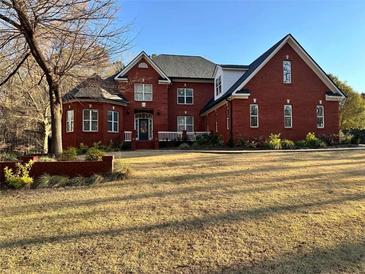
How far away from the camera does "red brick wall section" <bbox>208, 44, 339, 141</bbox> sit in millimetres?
25125

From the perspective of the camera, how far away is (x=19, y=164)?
10.6 meters

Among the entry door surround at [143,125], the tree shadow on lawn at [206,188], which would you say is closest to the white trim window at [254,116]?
the entry door surround at [143,125]

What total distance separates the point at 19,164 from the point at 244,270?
8.09 metres

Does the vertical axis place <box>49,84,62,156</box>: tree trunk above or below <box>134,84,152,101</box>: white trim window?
below

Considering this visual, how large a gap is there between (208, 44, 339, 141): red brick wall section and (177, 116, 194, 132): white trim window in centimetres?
883

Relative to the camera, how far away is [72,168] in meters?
11.0

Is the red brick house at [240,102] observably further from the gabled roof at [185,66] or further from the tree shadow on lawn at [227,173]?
the tree shadow on lawn at [227,173]

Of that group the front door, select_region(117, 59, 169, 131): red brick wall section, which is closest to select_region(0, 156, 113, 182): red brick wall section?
select_region(117, 59, 169, 131): red brick wall section

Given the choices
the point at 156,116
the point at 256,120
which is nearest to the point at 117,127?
the point at 156,116

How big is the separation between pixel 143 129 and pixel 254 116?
10.2m

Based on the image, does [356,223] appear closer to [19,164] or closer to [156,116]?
[19,164]

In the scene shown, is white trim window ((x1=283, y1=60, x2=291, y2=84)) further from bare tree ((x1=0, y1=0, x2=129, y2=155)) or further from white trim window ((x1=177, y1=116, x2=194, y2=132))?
bare tree ((x1=0, y1=0, x2=129, y2=155))

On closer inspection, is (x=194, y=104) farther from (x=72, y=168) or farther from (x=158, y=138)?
(x=72, y=168)

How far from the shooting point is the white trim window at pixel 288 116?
25.9 meters
